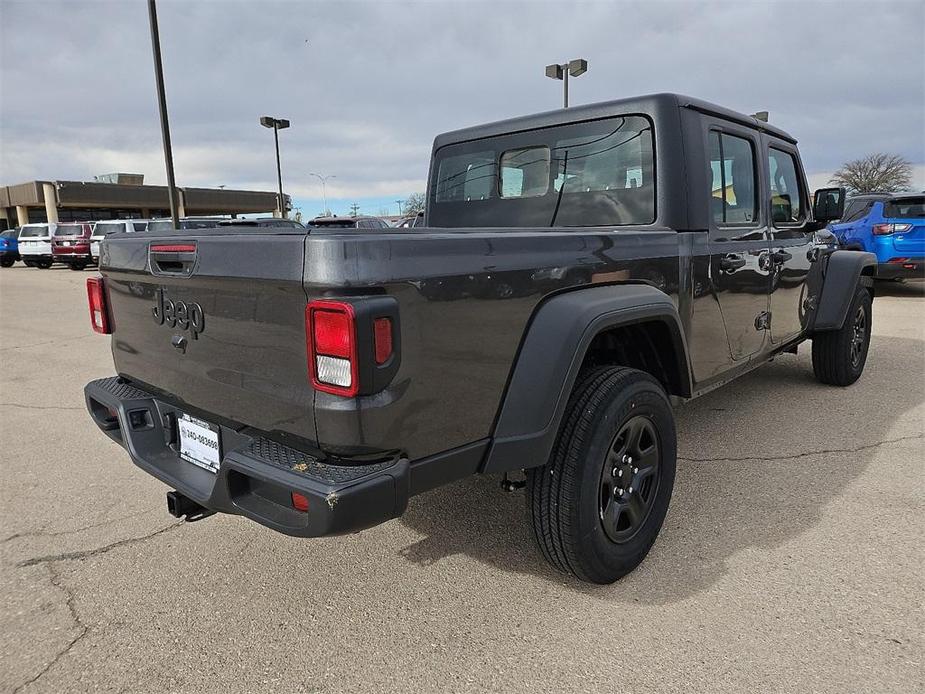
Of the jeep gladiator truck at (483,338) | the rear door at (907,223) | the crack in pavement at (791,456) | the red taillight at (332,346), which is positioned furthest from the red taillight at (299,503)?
the rear door at (907,223)

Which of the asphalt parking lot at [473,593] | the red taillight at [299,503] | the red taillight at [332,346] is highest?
the red taillight at [332,346]

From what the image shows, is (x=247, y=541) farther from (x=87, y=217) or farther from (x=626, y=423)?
(x=87, y=217)

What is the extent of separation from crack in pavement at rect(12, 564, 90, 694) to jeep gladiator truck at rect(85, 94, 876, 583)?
0.58 meters

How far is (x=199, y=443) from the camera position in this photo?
7.93 feet

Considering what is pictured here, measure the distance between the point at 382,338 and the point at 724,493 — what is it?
96.5 inches

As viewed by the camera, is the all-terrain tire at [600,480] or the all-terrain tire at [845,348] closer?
the all-terrain tire at [600,480]

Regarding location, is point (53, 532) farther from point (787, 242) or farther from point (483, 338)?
point (787, 242)

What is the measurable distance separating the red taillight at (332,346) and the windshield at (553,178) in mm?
1927

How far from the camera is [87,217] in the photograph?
4828 cm

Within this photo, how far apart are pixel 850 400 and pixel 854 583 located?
3016mm

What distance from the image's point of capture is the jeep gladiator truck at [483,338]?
1877 millimetres

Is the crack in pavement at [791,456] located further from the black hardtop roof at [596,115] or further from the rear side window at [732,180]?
the black hardtop roof at [596,115]

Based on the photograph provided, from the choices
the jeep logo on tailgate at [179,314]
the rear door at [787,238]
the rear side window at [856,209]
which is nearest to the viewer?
the jeep logo on tailgate at [179,314]

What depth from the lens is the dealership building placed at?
4344cm
